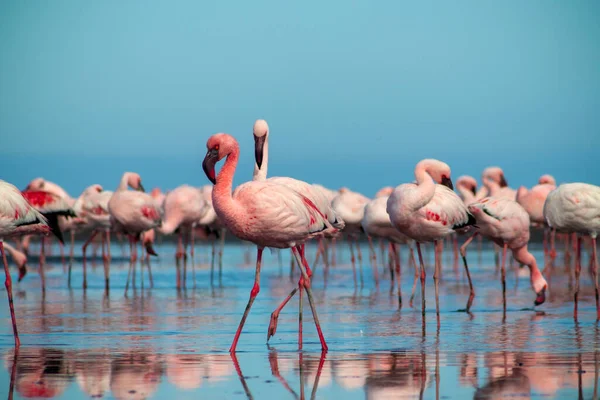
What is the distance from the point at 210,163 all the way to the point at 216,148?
6.1 inches

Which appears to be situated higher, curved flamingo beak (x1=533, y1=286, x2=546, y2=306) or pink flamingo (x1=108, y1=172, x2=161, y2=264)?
pink flamingo (x1=108, y1=172, x2=161, y2=264)

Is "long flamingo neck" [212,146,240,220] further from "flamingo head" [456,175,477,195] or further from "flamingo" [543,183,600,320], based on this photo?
"flamingo head" [456,175,477,195]

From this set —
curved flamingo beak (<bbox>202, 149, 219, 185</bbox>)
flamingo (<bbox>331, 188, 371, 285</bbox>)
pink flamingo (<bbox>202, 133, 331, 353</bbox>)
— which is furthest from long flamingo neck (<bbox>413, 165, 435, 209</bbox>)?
flamingo (<bbox>331, 188, 371, 285</bbox>)

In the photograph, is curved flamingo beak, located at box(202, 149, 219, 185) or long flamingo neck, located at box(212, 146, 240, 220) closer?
curved flamingo beak, located at box(202, 149, 219, 185)

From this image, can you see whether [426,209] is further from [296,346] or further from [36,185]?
[36,185]

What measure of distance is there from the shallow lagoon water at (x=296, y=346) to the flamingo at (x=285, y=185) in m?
0.32

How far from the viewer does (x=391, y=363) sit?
708 centimetres

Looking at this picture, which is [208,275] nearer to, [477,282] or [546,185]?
[477,282]

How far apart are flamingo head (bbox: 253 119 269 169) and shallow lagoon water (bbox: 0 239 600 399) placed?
164 cm

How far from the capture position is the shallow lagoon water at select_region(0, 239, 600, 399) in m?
6.08

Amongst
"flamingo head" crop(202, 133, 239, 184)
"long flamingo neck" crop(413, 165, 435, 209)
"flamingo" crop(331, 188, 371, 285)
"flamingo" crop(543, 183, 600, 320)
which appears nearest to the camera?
"flamingo head" crop(202, 133, 239, 184)

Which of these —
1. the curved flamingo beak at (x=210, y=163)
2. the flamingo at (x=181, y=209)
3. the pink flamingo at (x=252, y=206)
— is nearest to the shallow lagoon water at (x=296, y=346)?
the pink flamingo at (x=252, y=206)

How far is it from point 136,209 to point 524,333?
7981 millimetres

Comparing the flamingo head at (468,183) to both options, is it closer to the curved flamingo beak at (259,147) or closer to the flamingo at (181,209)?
the flamingo at (181,209)
